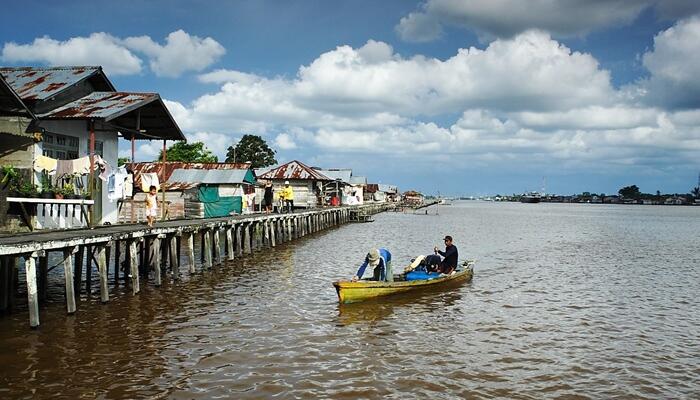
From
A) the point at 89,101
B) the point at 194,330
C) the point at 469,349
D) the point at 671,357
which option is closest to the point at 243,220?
the point at 89,101

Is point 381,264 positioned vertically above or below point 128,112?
below

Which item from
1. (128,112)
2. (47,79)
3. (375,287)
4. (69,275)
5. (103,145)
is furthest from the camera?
(103,145)

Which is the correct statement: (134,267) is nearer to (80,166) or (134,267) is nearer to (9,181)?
(9,181)

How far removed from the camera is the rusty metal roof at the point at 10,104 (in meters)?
15.0

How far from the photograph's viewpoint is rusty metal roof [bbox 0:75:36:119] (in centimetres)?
1498

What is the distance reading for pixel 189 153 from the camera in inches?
2810

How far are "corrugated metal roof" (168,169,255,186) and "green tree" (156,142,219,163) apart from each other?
2938cm

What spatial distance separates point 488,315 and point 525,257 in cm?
1529

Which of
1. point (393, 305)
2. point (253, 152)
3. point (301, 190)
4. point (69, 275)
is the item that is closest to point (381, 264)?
point (393, 305)

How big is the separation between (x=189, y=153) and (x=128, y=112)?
54329 millimetres

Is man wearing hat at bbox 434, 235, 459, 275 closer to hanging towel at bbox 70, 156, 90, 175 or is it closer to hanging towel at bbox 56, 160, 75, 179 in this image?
hanging towel at bbox 70, 156, 90, 175

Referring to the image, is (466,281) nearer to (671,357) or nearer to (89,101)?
(671,357)

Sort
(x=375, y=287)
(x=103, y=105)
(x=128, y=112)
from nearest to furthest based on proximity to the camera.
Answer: (x=375, y=287) → (x=103, y=105) → (x=128, y=112)

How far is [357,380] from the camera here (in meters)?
9.48
